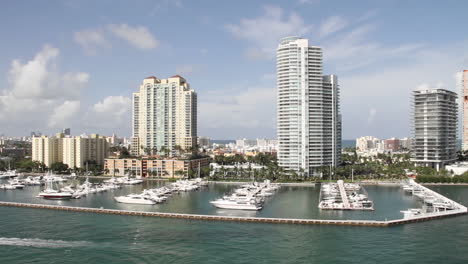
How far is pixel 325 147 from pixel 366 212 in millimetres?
32211

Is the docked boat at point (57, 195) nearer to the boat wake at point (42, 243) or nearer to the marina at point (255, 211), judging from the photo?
the marina at point (255, 211)

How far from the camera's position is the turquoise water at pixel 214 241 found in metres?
22.7

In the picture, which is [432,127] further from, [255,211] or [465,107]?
[255,211]

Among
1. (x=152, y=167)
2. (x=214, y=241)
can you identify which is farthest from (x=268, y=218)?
(x=152, y=167)

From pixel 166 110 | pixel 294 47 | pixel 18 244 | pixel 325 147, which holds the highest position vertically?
pixel 294 47

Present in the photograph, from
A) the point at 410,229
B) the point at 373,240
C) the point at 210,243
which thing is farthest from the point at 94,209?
the point at 410,229

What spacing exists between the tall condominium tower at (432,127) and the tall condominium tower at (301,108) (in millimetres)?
16522

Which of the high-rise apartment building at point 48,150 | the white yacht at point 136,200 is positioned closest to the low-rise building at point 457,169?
the white yacht at point 136,200

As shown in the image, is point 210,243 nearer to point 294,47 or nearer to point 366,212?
point 366,212

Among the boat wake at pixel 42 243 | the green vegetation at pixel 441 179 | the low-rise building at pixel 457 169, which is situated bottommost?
the boat wake at pixel 42 243

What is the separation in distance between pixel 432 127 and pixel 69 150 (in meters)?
64.3

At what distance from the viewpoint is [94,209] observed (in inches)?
1407

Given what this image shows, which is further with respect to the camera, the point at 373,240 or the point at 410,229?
the point at 410,229

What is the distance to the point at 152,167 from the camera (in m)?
69.4
